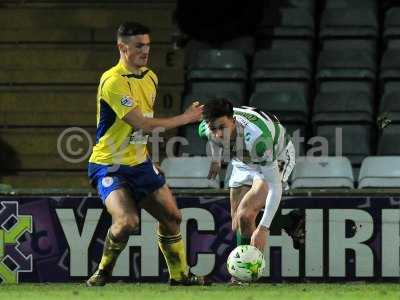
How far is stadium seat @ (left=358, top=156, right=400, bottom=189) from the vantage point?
1167cm

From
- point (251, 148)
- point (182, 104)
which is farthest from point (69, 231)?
point (182, 104)

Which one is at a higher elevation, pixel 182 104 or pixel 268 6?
pixel 268 6

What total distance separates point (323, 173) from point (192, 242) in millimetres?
1858

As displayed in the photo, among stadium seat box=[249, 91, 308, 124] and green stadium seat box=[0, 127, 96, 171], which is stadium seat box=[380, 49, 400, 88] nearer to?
stadium seat box=[249, 91, 308, 124]

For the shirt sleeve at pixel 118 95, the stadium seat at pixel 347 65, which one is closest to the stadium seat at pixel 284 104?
the stadium seat at pixel 347 65

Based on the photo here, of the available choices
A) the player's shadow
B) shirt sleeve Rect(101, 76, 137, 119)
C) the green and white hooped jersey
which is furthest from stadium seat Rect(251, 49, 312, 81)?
shirt sleeve Rect(101, 76, 137, 119)

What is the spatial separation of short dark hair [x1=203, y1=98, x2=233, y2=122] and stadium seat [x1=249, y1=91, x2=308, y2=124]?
3.94 meters

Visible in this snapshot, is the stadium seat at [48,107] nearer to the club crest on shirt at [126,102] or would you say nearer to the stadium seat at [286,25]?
the stadium seat at [286,25]

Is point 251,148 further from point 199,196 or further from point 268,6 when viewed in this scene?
point 268,6

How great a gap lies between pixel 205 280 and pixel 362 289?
1514 millimetres

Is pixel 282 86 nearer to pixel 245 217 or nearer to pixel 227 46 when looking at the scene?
pixel 227 46

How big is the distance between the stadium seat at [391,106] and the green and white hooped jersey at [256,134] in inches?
141

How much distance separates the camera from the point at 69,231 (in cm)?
1080

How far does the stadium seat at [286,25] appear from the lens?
14735 millimetres
